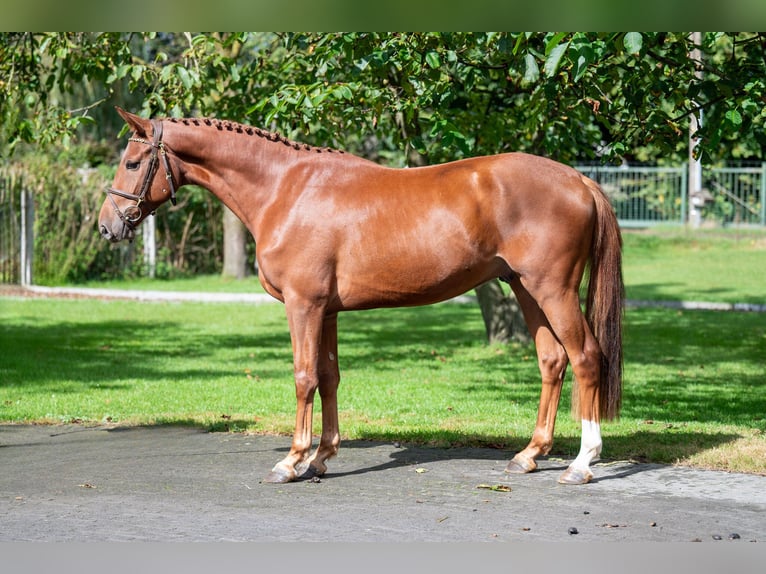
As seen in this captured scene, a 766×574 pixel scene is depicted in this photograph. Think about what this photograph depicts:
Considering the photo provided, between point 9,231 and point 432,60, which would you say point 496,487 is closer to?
point 432,60

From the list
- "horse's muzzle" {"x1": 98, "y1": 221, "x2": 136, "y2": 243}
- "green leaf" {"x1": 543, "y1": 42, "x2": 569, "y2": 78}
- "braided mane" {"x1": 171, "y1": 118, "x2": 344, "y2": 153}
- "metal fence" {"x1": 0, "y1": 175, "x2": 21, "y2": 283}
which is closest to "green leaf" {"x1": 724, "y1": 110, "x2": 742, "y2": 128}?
"green leaf" {"x1": 543, "y1": 42, "x2": 569, "y2": 78}

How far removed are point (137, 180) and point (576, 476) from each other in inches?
139

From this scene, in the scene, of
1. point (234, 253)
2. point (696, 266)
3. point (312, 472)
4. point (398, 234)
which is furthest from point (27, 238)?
point (398, 234)

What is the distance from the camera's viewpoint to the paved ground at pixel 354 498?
19.4 ft

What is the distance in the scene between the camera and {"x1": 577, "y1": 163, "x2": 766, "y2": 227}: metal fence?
106ft

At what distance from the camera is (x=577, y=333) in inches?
280

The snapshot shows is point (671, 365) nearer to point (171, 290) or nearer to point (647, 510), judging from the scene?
point (647, 510)

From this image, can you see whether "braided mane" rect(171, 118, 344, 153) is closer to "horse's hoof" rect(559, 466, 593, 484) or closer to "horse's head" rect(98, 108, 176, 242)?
"horse's head" rect(98, 108, 176, 242)

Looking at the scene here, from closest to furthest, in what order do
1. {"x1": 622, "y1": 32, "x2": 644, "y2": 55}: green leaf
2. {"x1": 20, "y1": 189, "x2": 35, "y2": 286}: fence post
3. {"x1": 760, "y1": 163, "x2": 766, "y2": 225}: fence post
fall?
{"x1": 622, "y1": 32, "x2": 644, "y2": 55}: green leaf < {"x1": 20, "y1": 189, "x2": 35, "y2": 286}: fence post < {"x1": 760, "y1": 163, "x2": 766, "y2": 225}: fence post

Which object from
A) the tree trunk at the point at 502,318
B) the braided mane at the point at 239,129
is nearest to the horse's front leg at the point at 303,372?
the braided mane at the point at 239,129

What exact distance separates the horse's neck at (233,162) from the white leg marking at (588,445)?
8.58 feet

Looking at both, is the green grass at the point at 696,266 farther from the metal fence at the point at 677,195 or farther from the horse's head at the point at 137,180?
the horse's head at the point at 137,180

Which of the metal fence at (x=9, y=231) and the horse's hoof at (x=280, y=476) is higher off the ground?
the metal fence at (x=9, y=231)

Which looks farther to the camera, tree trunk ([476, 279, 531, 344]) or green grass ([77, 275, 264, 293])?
green grass ([77, 275, 264, 293])
